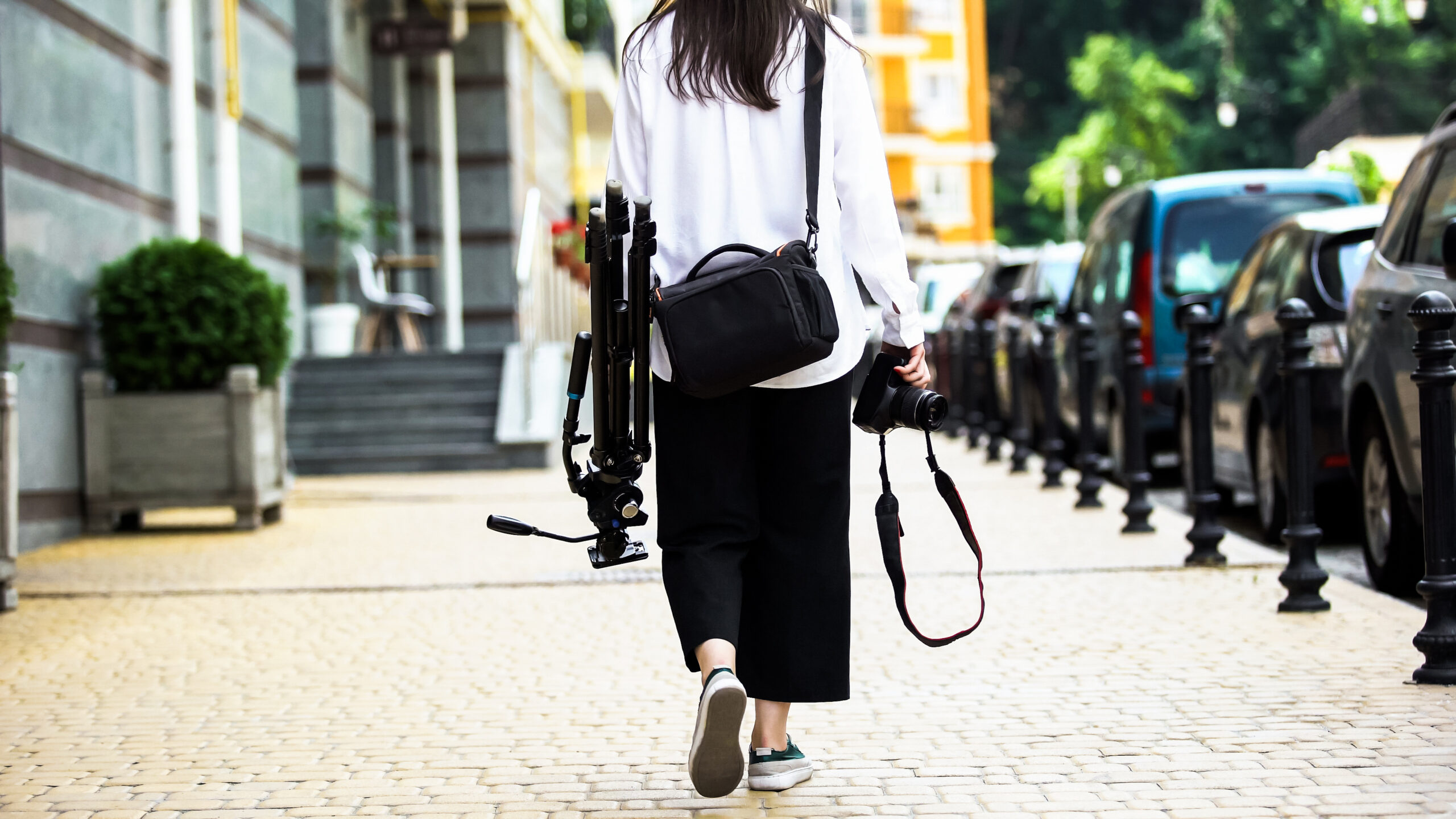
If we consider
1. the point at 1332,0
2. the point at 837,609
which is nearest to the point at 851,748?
the point at 837,609

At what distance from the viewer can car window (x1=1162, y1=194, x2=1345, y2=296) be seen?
10.8m

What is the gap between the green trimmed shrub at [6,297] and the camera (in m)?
6.72

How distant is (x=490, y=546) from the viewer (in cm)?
865

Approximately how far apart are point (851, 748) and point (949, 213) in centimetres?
6452

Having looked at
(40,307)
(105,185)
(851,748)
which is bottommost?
(851,748)

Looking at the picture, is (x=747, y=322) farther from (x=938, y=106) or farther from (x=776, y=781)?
Result: (x=938, y=106)

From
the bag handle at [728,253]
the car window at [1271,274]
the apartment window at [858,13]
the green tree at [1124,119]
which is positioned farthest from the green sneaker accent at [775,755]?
the apartment window at [858,13]

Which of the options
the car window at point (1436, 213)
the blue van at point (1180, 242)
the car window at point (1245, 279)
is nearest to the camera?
the car window at point (1436, 213)

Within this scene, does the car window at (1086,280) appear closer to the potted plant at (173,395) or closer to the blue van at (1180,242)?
the blue van at (1180,242)

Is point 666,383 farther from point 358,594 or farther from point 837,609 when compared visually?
point 358,594

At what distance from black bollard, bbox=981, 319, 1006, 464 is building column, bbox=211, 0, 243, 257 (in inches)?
229

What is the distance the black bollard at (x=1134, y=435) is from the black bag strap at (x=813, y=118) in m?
5.08

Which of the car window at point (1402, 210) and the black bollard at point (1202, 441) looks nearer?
the car window at point (1402, 210)

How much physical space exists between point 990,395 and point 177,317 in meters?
6.90
